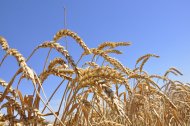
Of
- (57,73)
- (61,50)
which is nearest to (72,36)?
(57,73)

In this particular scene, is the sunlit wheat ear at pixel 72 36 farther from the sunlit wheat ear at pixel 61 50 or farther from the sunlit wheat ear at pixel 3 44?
the sunlit wheat ear at pixel 3 44

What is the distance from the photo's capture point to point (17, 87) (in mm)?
1897

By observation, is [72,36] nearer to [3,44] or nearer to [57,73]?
[57,73]

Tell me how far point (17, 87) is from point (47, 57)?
0.41 m

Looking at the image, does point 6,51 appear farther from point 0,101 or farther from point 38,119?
point 38,119

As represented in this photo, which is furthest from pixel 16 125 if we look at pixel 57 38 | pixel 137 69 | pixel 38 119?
pixel 137 69

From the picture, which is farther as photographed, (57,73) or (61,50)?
(57,73)

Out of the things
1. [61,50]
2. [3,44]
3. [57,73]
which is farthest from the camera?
[57,73]

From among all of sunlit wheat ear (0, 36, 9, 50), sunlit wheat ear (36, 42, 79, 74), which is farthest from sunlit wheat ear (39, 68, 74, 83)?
sunlit wheat ear (0, 36, 9, 50)

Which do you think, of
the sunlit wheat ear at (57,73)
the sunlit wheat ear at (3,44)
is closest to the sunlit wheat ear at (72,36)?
the sunlit wheat ear at (57,73)

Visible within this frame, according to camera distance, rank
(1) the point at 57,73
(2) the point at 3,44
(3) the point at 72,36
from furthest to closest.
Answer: (3) the point at 72,36 → (1) the point at 57,73 → (2) the point at 3,44

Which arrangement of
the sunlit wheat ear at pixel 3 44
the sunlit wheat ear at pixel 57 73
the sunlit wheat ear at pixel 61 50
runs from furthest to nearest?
the sunlit wheat ear at pixel 57 73, the sunlit wheat ear at pixel 3 44, the sunlit wheat ear at pixel 61 50

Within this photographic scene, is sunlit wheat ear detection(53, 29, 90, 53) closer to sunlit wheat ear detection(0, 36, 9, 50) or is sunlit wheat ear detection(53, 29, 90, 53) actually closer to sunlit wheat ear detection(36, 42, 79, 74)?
sunlit wheat ear detection(36, 42, 79, 74)

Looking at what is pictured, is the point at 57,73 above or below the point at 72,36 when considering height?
below
